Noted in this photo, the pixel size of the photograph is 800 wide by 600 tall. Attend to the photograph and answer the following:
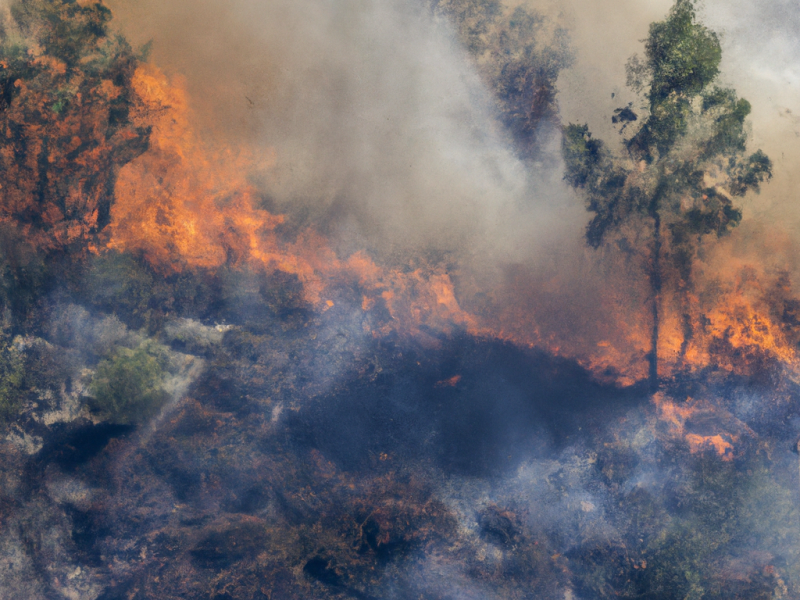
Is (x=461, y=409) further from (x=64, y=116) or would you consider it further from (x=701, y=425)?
(x=64, y=116)

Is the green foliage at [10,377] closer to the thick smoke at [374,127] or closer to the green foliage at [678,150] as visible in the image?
the thick smoke at [374,127]

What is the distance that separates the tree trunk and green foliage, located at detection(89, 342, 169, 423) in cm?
784

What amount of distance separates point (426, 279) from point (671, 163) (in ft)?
14.0

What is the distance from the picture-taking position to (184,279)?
8.08 meters

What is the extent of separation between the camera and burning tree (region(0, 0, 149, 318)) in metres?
7.89

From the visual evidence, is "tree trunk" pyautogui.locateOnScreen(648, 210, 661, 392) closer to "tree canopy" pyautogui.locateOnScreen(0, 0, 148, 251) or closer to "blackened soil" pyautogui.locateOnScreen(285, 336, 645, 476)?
"blackened soil" pyautogui.locateOnScreen(285, 336, 645, 476)

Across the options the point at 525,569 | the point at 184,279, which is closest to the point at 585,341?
the point at 525,569

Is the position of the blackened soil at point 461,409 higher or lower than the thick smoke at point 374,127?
lower

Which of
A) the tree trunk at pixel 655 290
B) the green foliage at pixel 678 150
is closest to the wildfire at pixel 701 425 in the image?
the tree trunk at pixel 655 290

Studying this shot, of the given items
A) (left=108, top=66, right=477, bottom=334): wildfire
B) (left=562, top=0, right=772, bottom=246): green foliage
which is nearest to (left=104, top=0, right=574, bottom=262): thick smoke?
(left=108, top=66, right=477, bottom=334): wildfire

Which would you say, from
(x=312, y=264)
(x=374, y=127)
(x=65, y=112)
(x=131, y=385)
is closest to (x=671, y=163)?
(x=374, y=127)

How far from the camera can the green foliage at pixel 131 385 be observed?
319 inches

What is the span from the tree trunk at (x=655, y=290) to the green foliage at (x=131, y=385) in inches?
309

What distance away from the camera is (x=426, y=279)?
810 centimetres
